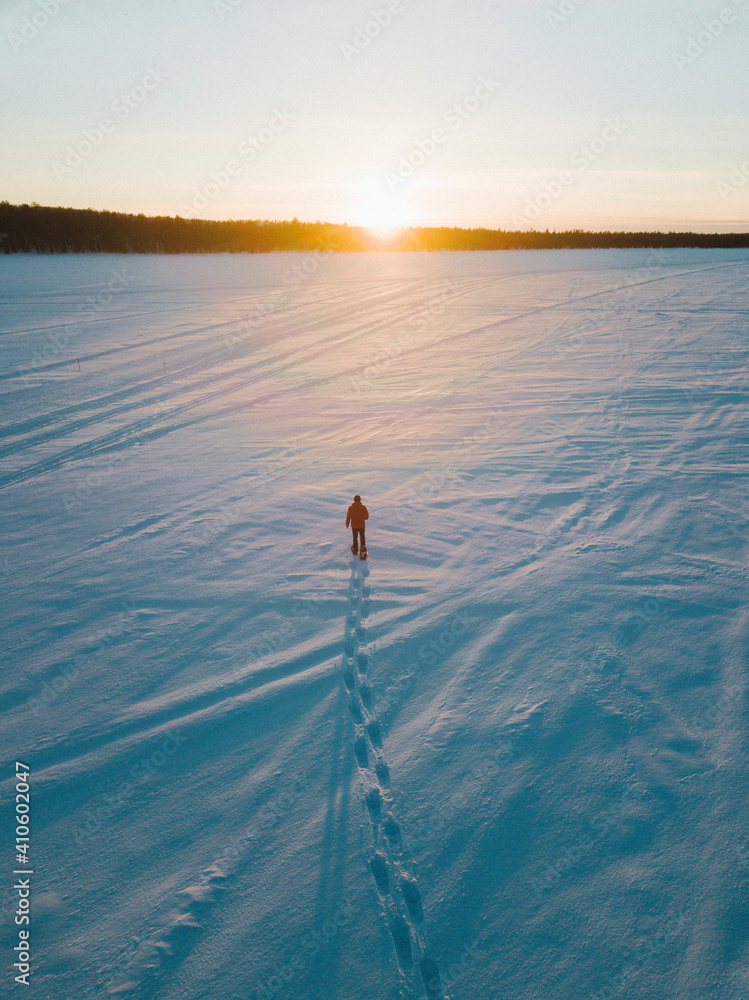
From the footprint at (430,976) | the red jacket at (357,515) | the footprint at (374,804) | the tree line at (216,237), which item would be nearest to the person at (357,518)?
the red jacket at (357,515)

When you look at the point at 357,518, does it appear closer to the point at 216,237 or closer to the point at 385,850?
the point at 385,850

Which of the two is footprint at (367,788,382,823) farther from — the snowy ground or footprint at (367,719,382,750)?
footprint at (367,719,382,750)

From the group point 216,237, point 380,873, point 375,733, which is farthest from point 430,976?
point 216,237

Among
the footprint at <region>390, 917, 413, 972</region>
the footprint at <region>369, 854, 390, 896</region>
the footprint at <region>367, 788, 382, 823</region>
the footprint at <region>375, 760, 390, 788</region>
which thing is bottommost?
the footprint at <region>390, 917, 413, 972</region>

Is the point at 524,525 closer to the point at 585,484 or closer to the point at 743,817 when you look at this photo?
the point at 585,484

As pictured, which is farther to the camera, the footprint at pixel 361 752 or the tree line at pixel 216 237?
the tree line at pixel 216 237

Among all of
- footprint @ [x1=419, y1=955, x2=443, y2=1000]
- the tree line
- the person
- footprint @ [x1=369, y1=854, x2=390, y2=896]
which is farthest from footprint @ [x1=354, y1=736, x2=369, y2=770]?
the tree line

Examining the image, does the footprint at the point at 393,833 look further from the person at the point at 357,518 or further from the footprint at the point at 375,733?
the person at the point at 357,518
